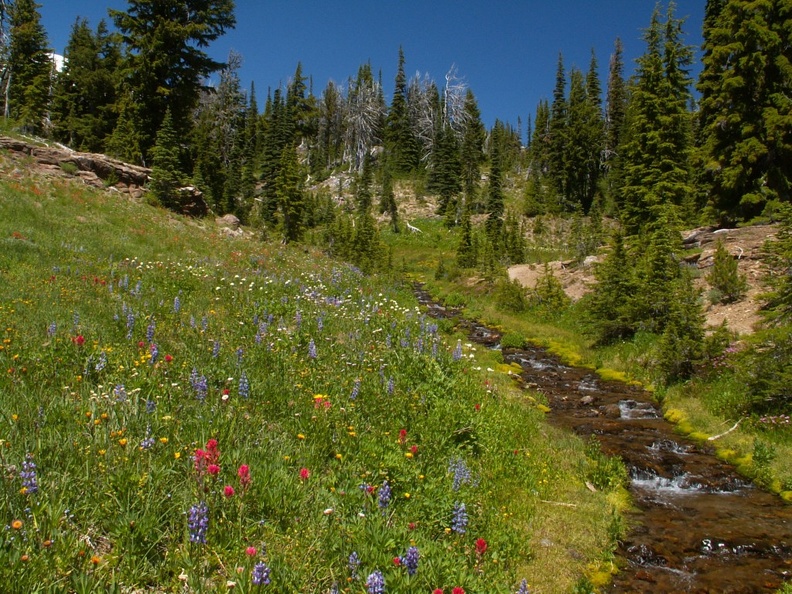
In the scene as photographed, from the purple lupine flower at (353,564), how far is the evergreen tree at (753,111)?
26.3 metres

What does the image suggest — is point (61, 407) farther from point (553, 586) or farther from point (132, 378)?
point (553, 586)

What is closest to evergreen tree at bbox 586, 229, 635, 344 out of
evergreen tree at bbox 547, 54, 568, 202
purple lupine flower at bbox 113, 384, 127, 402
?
purple lupine flower at bbox 113, 384, 127, 402

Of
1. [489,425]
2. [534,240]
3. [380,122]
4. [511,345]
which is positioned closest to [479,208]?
[534,240]

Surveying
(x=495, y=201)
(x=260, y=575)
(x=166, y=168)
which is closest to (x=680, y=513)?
(x=260, y=575)

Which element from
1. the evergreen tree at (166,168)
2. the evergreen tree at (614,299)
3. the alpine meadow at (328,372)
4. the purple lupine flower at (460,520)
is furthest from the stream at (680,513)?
the evergreen tree at (166,168)

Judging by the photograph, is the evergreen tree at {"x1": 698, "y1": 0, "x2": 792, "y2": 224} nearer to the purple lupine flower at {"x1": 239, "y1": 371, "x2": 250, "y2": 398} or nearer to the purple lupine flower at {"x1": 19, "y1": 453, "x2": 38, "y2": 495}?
the purple lupine flower at {"x1": 239, "y1": 371, "x2": 250, "y2": 398}

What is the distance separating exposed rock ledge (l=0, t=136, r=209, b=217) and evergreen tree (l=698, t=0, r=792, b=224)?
90.6 feet

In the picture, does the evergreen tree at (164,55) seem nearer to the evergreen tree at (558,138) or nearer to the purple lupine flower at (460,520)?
the purple lupine flower at (460,520)

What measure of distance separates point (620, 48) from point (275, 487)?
3745 inches

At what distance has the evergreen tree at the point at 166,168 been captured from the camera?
24.9m

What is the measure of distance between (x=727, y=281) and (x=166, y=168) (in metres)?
26.6

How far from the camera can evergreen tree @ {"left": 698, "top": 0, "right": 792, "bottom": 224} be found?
2223 centimetres

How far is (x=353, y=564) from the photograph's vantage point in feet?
11.9

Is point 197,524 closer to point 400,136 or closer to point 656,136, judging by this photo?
point 656,136
